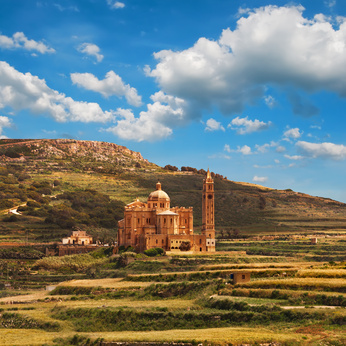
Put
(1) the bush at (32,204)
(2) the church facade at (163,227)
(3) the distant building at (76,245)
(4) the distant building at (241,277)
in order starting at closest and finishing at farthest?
(4) the distant building at (241,277), (2) the church facade at (163,227), (3) the distant building at (76,245), (1) the bush at (32,204)

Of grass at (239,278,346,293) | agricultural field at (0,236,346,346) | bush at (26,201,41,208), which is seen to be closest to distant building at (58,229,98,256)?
agricultural field at (0,236,346,346)

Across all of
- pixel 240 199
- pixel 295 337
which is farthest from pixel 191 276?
pixel 240 199

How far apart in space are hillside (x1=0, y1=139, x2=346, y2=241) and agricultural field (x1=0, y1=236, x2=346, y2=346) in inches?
2062

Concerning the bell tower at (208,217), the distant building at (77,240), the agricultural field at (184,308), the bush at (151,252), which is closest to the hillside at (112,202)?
the distant building at (77,240)

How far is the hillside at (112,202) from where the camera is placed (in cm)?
12712

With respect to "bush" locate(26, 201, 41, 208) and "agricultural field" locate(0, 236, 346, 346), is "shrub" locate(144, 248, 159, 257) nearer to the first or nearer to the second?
"agricultural field" locate(0, 236, 346, 346)

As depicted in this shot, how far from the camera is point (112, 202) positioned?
5758 inches

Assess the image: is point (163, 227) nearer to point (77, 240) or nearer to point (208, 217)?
point (208, 217)

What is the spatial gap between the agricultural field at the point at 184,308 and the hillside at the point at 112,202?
52364 mm

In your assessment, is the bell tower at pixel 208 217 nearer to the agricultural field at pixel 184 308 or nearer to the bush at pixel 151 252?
the bush at pixel 151 252

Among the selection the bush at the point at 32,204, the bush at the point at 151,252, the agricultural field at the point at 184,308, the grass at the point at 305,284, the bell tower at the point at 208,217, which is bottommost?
the agricultural field at the point at 184,308

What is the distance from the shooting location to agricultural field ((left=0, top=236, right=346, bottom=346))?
3441 cm

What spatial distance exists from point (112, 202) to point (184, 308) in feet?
343

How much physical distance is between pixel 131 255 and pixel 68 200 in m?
75.4
